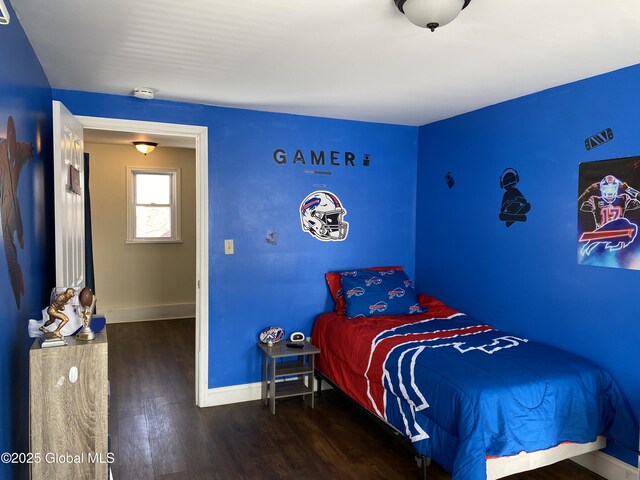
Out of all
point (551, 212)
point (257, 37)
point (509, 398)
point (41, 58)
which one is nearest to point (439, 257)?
point (551, 212)

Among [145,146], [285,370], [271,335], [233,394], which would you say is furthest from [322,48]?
[145,146]

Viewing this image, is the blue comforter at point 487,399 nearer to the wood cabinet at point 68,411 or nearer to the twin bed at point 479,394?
the twin bed at point 479,394

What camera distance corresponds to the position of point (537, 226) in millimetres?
3254

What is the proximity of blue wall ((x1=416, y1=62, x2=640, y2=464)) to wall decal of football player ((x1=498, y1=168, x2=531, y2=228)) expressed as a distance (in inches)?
1.8

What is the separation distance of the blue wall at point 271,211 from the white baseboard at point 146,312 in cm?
326

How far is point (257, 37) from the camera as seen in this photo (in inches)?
90.2

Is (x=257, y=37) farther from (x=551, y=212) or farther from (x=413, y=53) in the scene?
(x=551, y=212)

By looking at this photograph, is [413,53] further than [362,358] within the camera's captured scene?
No

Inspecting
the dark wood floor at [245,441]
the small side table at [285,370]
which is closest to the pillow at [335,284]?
the small side table at [285,370]

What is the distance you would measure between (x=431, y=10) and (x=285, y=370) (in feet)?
9.46

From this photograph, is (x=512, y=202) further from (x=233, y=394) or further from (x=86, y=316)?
(x=86, y=316)

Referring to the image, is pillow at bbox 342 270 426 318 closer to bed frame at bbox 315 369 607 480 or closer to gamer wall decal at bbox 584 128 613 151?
bed frame at bbox 315 369 607 480

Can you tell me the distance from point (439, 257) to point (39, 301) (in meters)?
3.11

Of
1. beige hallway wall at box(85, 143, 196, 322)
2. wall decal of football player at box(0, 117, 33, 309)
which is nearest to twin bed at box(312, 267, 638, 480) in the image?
wall decal of football player at box(0, 117, 33, 309)
